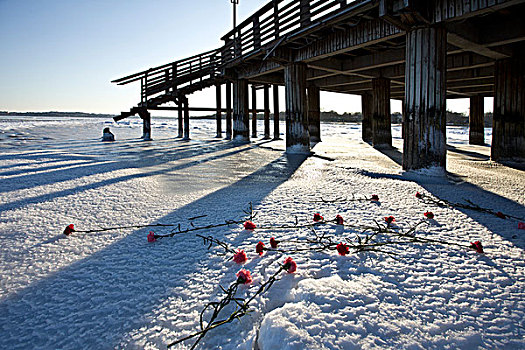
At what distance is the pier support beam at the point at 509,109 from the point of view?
7.41 meters

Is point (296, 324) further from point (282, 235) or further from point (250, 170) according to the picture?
point (250, 170)

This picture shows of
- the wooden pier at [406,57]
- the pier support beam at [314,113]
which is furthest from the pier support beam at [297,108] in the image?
the pier support beam at [314,113]

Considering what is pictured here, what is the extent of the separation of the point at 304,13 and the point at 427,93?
12.6ft

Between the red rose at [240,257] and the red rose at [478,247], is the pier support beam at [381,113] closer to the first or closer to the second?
the red rose at [478,247]

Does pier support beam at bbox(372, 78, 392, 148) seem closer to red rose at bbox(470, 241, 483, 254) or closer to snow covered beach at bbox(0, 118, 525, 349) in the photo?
snow covered beach at bbox(0, 118, 525, 349)

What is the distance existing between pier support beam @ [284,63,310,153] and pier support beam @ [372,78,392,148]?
3.93 m

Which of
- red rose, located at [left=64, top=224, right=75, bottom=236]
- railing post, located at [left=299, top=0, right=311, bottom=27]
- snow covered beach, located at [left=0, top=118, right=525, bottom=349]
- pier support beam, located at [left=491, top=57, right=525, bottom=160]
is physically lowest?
snow covered beach, located at [left=0, top=118, right=525, bottom=349]

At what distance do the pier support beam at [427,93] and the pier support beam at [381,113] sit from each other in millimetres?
6578

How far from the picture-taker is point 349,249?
2258 mm

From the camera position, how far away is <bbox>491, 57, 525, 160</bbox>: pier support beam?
741cm

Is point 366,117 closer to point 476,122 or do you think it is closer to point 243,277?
point 476,122

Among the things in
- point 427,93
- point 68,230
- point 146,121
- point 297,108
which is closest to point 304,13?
point 297,108

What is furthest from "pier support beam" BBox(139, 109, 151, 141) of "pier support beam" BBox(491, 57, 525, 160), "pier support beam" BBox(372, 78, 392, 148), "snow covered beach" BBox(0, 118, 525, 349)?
"pier support beam" BBox(491, 57, 525, 160)

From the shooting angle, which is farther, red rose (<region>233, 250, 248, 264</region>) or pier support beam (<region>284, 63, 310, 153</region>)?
pier support beam (<region>284, 63, 310, 153</region>)
